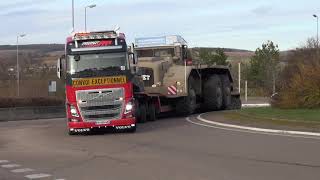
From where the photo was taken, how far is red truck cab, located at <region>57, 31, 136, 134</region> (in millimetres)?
19969

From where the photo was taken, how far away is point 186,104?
1147 inches

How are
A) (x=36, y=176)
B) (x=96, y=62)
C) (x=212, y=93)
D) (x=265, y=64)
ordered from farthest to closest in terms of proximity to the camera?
(x=265, y=64)
(x=212, y=93)
(x=96, y=62)
(x=36, y=176)

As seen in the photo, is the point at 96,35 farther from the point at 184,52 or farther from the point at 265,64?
the point at 265,64

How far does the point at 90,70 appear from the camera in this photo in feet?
66.1

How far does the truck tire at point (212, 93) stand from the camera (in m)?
32.0

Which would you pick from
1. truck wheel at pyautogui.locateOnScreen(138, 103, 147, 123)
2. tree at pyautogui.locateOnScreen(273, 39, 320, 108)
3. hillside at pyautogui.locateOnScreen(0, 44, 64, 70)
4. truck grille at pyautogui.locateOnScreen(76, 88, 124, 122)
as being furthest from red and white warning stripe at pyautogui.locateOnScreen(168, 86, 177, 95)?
hillside at pyautogui.locateOnScreen(0, 44, 64, 70)

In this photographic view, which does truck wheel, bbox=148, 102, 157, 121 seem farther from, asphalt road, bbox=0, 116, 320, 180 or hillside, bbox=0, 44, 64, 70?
hillside, bbox=0, 44, 64, 70

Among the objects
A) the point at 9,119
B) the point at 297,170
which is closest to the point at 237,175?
the point at 297,170

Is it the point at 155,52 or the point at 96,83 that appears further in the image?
the point at 155,52

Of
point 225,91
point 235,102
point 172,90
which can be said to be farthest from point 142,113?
point 235,102

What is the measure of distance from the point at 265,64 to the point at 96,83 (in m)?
70.5

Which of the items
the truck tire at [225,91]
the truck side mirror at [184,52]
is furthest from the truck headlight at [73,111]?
the truck tire at [225,91]

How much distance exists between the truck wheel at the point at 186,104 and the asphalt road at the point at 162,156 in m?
8.43

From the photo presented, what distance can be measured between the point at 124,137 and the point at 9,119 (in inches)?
897
